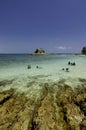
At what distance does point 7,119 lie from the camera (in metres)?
6.04

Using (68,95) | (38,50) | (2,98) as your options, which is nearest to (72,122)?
(68,95)

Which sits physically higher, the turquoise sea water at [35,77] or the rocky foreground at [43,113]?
the rocky foreground at [43,113]

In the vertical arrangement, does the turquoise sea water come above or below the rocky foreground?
below

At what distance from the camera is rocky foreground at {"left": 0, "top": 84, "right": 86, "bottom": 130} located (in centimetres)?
555

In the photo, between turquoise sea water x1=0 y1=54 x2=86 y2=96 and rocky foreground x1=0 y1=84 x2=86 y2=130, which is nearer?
rocky foreground x1=0 y1=84 x2=86 y2=130

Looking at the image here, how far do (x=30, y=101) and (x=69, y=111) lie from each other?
256 centimetres

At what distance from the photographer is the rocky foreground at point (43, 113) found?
5548 mm

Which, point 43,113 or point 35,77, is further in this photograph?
point 35,77

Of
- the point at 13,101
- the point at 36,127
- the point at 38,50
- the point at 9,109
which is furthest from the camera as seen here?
the point at 38,50

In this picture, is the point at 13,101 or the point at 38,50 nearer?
the point at 13,101

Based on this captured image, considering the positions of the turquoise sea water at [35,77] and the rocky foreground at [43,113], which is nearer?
the rocky foreground at [43,113]

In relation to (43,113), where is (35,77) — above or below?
below

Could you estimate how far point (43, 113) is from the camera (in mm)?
6305

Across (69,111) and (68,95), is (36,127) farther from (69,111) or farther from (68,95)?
(68,95)
